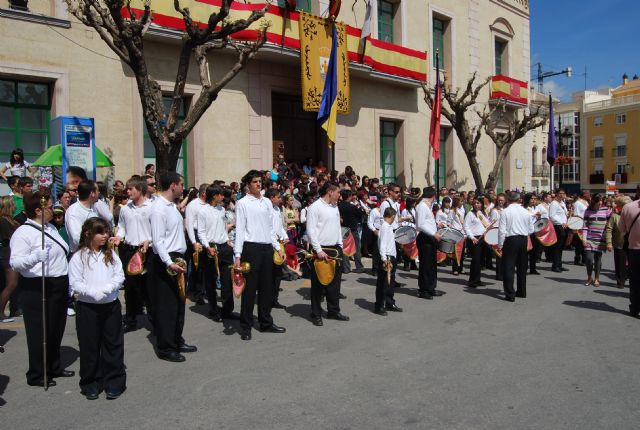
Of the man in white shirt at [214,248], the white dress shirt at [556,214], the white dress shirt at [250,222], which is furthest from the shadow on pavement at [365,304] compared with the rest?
the white dress shirt at [556,214]

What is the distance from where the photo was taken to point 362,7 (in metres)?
19.3

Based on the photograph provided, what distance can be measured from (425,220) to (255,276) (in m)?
3.76

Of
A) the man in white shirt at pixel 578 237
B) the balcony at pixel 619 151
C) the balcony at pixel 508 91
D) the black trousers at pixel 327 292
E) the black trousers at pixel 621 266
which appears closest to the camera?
the black trousers at pixel 327 292

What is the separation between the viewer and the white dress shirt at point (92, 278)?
182 inches

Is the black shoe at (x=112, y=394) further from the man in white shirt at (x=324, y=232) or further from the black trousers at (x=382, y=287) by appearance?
the black trousers at (x=382, y=287)

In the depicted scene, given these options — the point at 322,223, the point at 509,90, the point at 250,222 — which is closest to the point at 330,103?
the point at 322,223

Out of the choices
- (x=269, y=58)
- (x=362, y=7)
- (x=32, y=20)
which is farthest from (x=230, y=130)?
(x=362, y=7)

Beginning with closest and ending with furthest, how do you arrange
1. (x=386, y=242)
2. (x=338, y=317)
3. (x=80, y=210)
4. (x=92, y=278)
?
(x=92, y=278) → (x=80, y=210) → (x=338, y=317) → (x=386, y=242)

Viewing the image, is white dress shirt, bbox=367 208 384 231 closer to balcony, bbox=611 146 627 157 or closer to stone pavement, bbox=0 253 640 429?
stone pavement, bbox=0 253 640 429

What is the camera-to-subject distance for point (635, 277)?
7.71 m

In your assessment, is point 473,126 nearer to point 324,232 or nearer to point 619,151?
point 324,232

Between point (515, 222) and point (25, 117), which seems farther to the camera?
point (25, 117)

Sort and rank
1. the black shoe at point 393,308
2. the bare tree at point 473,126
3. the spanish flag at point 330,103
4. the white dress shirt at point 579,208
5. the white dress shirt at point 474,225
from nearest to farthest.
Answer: the black shoe at point 393,308
the white dress shirt at point 474,225
the white dress shirt at point 579,208
the spanish flag at point 330,103
the bare tree at point 473,126

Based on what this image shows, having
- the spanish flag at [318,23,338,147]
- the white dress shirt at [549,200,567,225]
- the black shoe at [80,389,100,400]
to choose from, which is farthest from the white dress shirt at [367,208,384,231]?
the black shoe at [80,389,100,400]
